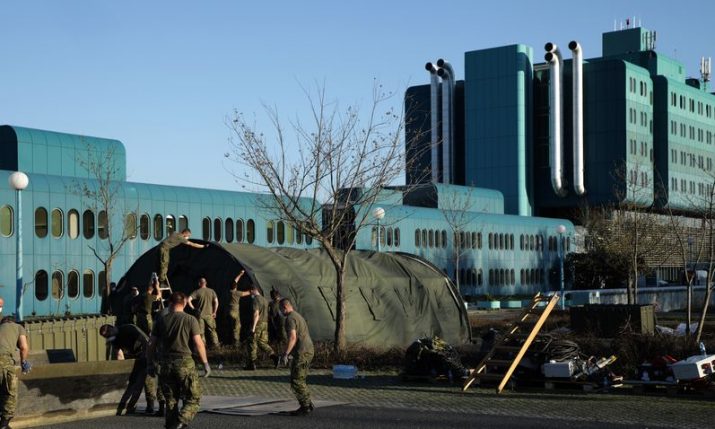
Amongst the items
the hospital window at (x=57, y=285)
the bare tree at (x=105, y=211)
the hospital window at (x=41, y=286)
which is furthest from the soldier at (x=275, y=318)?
the hospital window at (x=57, y=285)

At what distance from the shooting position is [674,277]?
114 metres

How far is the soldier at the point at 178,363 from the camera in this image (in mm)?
13102

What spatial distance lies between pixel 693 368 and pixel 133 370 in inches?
335

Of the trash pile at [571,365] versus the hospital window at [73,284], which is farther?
the hospital window at [73,284]

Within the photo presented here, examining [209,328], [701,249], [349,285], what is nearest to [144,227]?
[349,285]

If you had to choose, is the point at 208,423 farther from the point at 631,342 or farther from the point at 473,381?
the point at 631,342

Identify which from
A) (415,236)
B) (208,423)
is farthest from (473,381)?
(415,236)

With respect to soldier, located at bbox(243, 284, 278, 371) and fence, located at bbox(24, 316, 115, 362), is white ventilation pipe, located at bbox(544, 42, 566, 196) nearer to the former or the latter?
soldier, located at bbox(243, 284, 278, 371)

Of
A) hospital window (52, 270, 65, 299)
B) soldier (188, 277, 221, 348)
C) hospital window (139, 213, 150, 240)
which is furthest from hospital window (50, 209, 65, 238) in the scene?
soldier (188, 277, 221, 348)

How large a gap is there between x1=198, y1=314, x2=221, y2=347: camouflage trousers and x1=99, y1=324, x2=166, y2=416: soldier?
676cm

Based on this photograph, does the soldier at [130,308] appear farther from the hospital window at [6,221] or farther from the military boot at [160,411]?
the hospital window at [6,221]

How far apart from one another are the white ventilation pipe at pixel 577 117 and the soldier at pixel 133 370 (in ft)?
274

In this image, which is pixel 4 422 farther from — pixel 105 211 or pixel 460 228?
pixel 460 228

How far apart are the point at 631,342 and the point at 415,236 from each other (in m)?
47.7
